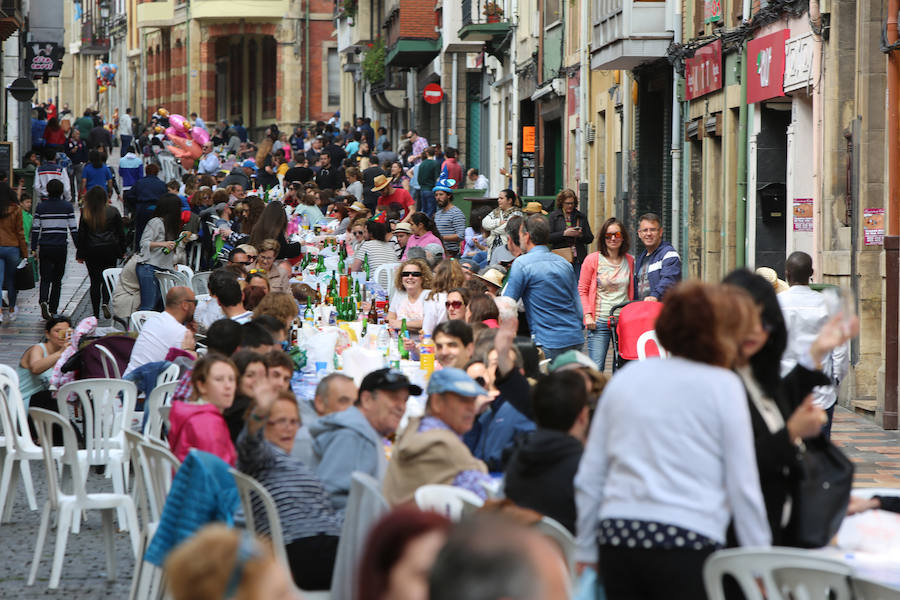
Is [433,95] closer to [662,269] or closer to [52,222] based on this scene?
[52,222]

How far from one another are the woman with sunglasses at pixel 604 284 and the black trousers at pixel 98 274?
7.17 metres

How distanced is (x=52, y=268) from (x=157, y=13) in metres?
53.8

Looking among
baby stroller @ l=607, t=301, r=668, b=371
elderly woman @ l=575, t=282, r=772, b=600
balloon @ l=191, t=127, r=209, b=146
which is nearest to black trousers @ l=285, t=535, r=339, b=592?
elderly woman @ l=575, t=282, r=772, b=600

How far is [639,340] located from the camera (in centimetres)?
1073

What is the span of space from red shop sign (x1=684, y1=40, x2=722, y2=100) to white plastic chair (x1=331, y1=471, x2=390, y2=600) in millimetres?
14213

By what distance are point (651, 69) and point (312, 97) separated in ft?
136

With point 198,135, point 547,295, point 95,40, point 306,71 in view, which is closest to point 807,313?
point 547,295

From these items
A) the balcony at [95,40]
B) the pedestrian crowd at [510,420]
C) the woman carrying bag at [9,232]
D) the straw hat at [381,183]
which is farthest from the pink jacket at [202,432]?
the balcony at [95,40]

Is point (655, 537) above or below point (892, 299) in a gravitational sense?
below

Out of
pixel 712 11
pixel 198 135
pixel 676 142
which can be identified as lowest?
pixel 676 142

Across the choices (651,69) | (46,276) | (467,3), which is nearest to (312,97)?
(467,3)

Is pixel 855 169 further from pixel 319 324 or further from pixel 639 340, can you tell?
pixel 319 324

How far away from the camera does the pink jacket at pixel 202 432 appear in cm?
681

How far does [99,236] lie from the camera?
17391 mm
